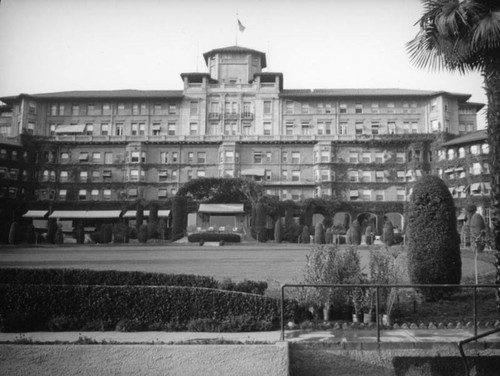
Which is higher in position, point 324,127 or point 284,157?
point 324,127

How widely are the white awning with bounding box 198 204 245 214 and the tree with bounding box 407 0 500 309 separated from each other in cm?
4052

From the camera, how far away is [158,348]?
7754mm

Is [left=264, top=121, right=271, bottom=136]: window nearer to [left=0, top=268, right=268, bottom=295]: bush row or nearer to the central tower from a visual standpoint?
the central tower

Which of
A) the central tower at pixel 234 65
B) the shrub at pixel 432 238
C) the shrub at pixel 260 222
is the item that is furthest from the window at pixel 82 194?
the shrub at pixel 432 238

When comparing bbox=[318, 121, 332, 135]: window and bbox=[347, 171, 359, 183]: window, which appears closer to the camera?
bbox=[347, 171, 359, 183]: window

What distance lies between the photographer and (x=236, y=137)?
58625 millimetres

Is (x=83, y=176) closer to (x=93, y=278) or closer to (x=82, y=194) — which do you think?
(x=82, y=194)

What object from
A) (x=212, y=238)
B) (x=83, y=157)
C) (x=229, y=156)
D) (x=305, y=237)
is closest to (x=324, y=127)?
(x=229, y=156)

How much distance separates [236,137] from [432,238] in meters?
47.9

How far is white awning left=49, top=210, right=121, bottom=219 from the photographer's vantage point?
5366 cm

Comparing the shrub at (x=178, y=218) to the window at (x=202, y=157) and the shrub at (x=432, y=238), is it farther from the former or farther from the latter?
the shrub at (x=432, y=238)

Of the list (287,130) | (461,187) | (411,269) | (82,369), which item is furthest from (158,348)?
(287,130)

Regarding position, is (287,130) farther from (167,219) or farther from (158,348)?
(158,348)

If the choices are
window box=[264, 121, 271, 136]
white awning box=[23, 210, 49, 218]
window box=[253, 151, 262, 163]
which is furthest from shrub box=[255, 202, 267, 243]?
white awning box=[23, 210, 49, 218]
